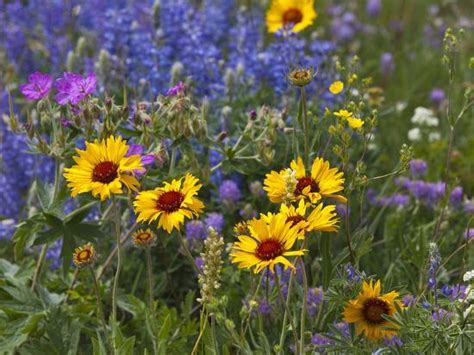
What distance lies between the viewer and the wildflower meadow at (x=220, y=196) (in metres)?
1.57

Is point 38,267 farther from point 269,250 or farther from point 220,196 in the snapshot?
point 269,250

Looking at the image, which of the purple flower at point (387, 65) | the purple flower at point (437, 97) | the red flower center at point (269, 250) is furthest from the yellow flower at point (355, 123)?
the purple flower at point (387, 65)

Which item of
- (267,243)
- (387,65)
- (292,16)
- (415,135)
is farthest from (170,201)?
(387,65)

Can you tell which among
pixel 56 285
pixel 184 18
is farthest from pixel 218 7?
pixel 56 285

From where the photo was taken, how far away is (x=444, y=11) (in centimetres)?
553

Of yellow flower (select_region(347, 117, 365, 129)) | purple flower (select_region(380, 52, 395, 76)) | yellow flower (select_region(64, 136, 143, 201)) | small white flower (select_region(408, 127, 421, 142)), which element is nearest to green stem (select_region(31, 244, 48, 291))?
yellow flower (select_region(64, 136, 143, 201))

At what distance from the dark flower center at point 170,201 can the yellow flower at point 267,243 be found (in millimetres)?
163

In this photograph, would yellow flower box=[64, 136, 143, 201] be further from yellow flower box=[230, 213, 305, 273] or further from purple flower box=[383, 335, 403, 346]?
purple flower box=[383, 335, 403, 346]

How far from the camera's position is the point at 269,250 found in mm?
1445

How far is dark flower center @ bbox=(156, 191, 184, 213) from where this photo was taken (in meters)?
1.56

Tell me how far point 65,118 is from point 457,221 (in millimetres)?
1495

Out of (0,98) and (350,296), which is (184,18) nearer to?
(0,98)

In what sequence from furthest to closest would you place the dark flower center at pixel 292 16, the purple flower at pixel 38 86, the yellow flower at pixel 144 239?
the dark flower center at pixel 292 16, the purple flower at pixel 38 86, the yellow flower at pixel 144 239

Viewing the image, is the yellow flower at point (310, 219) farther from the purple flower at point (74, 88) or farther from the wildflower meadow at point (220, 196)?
the purple flower at point (74, 88)
